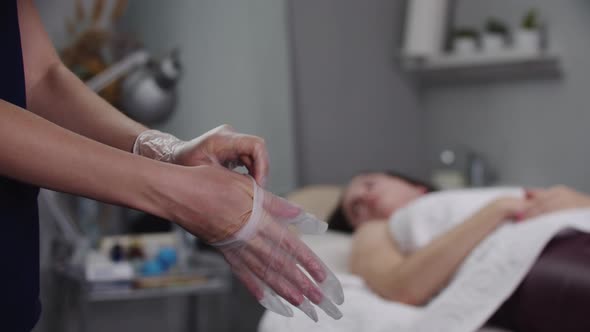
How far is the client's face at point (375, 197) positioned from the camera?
2.13 metres

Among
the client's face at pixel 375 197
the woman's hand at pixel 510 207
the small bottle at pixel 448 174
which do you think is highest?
the woman's hand at pixel 510 207

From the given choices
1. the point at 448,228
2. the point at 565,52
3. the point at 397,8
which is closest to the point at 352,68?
the point at 397,8

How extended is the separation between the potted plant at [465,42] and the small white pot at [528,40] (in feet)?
0.79

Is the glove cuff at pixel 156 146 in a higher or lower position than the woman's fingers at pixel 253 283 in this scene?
higher

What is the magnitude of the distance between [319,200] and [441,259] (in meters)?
1.01

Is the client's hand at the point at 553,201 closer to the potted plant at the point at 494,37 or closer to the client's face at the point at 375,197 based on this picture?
the client's face at the point at 375,197

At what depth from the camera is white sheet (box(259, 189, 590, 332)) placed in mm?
1296

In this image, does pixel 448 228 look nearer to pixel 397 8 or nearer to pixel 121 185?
pixel 121 185

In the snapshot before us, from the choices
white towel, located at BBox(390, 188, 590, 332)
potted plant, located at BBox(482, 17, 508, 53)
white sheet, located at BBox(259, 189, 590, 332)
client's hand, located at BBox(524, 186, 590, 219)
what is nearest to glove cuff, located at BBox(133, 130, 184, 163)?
white sheet, located at BBox(259, 189, 590, 332)

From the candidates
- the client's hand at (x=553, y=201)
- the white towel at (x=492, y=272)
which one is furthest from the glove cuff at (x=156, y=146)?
the client's hand at (x=553, y=201)

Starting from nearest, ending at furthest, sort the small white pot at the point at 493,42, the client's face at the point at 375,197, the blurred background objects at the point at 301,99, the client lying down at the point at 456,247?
the client lying down at the point at 456,247, the client's face at the point at 375,197, the blurred background objects at the point at 301,99, the small white pot at the point at 493,42

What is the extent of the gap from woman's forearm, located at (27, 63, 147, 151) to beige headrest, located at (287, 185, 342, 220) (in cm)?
158

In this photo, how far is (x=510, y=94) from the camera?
309 cm

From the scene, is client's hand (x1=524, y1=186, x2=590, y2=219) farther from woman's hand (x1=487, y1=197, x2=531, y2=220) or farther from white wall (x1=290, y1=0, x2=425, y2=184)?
white wall (x1=290, y1=0, x2=425, y2=184)
